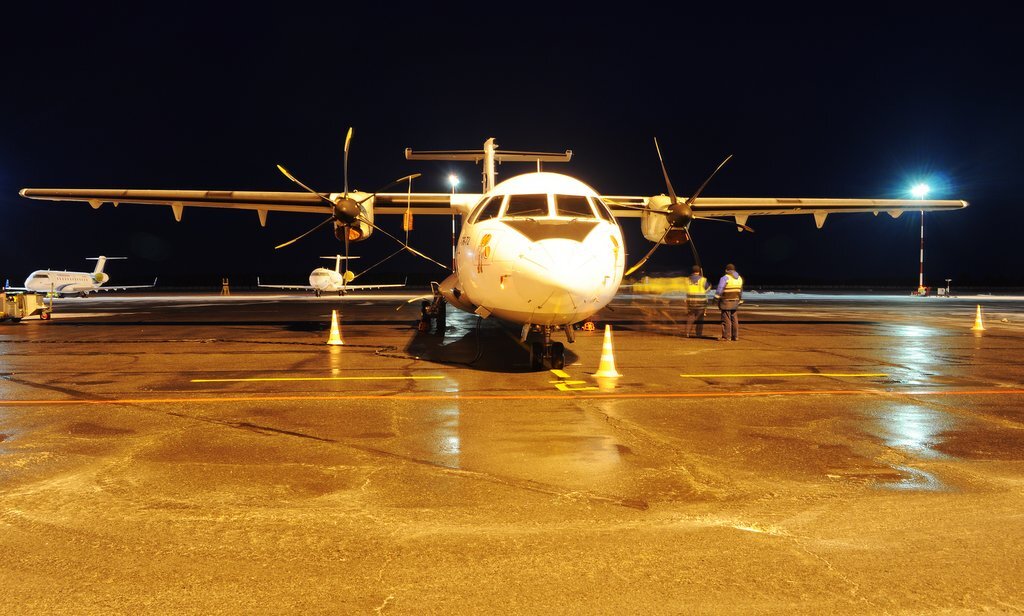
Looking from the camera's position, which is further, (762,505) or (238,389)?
(238,389)

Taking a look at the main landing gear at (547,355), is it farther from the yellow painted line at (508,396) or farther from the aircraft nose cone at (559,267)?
the yellow painted line at (508,396)

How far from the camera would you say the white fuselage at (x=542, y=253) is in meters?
8.36

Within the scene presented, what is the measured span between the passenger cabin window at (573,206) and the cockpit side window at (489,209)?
90 cm

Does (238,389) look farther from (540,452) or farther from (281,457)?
(540,452)

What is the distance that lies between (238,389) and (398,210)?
956cm

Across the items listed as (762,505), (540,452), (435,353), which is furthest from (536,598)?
(435,353)

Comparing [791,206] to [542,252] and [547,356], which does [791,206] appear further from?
[542,252]

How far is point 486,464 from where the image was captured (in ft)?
16.9

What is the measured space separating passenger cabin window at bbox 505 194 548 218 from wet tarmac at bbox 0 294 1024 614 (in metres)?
2.47

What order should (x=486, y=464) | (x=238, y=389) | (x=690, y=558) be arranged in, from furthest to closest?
(x=238, y=389) < (x=486, y=464) < (x=690, y=558)

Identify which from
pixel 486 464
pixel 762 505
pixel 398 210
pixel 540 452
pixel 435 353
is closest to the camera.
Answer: pixel 762 505

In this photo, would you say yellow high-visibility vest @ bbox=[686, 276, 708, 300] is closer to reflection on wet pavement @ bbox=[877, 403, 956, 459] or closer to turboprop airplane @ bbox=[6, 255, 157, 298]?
reflection on wet pavement @ bbox=[877, 403, 956, 459]

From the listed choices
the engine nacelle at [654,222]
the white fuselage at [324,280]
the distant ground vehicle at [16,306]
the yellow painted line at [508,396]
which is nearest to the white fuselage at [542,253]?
the yellow painted line at [508,396]

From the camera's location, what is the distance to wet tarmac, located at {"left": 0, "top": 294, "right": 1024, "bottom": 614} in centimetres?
304
